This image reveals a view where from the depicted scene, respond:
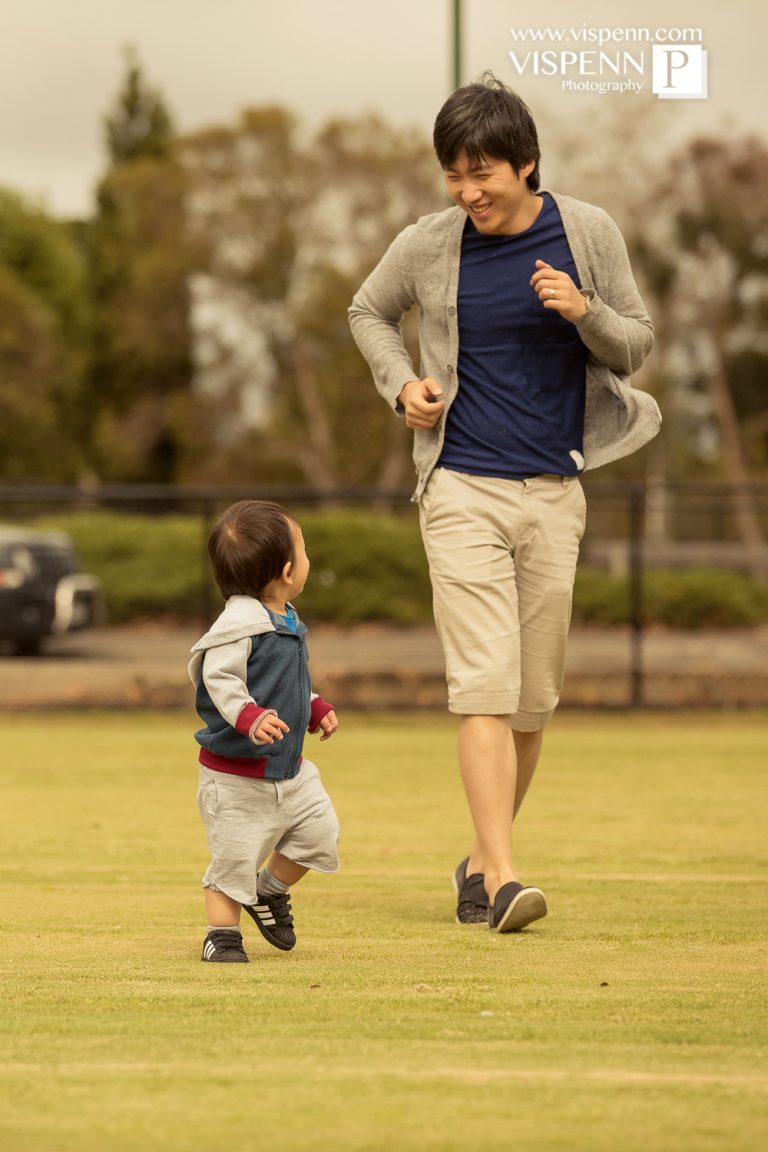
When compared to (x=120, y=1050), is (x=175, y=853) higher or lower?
lower

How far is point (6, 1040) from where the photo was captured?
3.25 meters

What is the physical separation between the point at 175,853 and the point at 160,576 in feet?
27.9

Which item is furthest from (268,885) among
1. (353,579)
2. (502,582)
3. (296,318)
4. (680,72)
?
(296,318)

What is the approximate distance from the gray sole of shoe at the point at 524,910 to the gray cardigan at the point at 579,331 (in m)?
1.10

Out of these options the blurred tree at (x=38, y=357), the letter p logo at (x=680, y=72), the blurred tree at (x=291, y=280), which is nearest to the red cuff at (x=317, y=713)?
the letter p logo at (x=680, y=72)

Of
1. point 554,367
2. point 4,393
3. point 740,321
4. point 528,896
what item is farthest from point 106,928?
point 4,393

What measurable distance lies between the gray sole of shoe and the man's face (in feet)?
5.49

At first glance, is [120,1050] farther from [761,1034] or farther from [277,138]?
[277,138]

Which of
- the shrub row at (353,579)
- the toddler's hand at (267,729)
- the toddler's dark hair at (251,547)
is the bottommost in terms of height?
the shrub row at (353,579)

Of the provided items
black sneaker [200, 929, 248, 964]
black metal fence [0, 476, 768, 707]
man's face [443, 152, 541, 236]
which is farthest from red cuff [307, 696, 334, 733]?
black metal fence [0, 476, 768, 707]

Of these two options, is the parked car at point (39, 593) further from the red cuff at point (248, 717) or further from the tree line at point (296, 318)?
the tree line at point (296, 318)

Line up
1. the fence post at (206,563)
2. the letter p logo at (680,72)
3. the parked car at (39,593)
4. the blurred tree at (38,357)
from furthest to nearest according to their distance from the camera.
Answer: the blurred tree at (38,357) < the parked car at (39,593) < the fence post at (206,563) < the letter p logo at (680,72)

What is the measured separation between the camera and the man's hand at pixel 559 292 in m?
4.56

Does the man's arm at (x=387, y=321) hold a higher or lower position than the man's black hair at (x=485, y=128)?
lower
